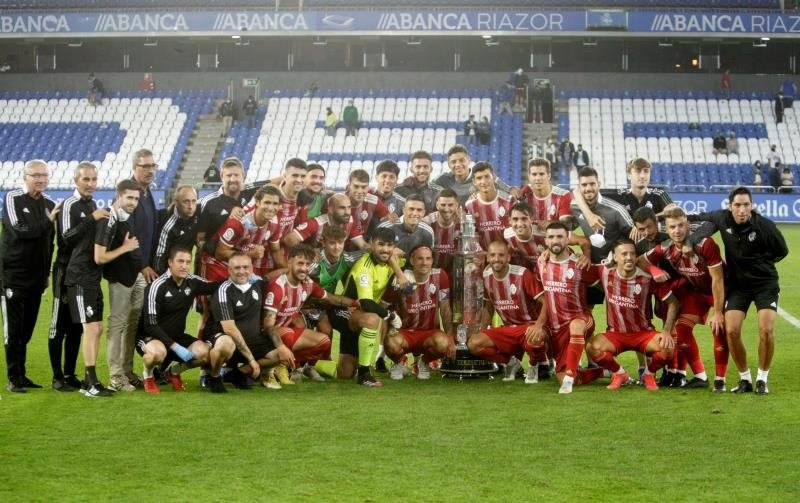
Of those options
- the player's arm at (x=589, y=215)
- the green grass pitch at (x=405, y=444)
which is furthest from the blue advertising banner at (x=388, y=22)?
the green grass pitch at (x=405, y=444)

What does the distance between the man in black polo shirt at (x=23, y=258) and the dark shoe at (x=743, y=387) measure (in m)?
5.32

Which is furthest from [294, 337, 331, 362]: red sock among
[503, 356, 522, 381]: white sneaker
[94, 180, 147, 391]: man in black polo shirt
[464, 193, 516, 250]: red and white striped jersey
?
[464, 193, 516, 250]: red and white striped jersey

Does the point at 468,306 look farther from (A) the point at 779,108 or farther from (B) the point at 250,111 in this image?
(A) the point at 779,108

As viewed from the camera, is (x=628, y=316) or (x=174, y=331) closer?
(x=174, y=331)

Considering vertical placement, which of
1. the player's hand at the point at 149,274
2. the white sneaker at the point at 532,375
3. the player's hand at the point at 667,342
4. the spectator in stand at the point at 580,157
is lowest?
the white sneaker at the point at 532,375

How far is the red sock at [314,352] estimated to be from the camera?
9.85 m

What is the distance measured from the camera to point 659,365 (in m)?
9.38

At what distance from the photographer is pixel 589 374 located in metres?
9.84

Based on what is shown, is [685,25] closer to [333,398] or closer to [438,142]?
[438,142]

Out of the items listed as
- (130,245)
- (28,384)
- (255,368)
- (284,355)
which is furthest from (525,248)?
(28,384)

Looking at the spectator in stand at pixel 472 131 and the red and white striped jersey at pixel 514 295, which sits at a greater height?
the spectator in stand at pixel 472 131

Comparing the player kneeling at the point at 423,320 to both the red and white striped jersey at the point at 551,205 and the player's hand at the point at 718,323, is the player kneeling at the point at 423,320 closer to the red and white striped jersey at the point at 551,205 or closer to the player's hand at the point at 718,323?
the red and white striped jersey at the point at 551,205

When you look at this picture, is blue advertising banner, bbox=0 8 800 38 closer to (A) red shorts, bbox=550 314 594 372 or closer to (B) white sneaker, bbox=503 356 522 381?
(B) white sneaker, bbox=503 356 522 381

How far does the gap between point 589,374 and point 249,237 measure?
300 cm
